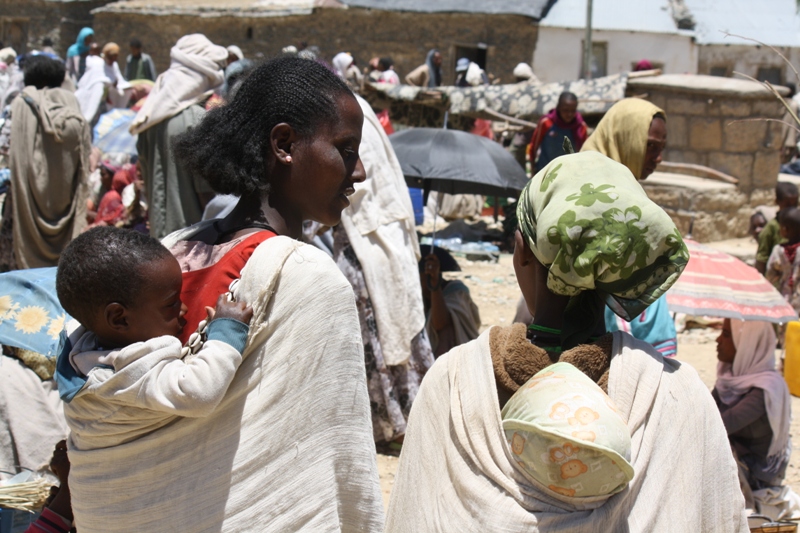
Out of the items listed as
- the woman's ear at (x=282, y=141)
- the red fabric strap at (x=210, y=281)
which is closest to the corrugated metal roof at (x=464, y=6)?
the woman's ear at (x=282, y=141)

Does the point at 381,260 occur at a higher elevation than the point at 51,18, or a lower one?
lower

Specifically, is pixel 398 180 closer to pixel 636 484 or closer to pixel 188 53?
pixel 188 53

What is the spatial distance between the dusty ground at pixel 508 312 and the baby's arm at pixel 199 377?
332cm

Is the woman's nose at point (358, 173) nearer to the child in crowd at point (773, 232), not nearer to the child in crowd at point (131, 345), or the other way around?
the child in crowd at point (131, 345)

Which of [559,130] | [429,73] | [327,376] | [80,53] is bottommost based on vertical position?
[429,73]

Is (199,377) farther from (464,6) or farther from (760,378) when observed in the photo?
(464,6)

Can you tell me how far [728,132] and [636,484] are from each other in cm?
1010

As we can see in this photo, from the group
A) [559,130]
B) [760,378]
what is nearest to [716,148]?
[559,130]

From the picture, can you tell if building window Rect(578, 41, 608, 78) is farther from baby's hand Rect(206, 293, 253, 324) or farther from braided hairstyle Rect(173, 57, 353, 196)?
baby's hand Rect(206, 293, 253, 324)

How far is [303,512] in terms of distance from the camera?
1.93 m

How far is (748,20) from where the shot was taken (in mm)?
20156

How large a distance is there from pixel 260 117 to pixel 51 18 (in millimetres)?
23817

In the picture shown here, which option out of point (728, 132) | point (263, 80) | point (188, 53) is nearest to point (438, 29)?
point (728, 132)

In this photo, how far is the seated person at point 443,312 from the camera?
5.87 metres
